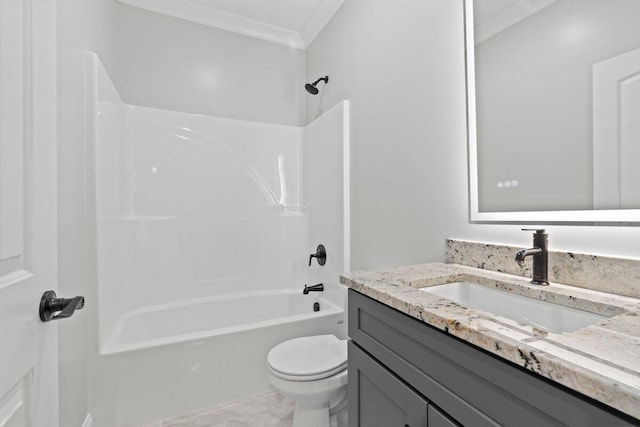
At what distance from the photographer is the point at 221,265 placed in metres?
2.47

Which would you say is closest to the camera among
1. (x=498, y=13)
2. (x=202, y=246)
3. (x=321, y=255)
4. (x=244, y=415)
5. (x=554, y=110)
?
(x=554, y=110)

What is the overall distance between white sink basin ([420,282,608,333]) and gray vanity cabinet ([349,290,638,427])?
0.27m

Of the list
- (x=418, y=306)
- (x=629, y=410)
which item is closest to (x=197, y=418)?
(x=418, y=306)

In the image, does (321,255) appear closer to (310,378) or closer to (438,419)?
(310,378)

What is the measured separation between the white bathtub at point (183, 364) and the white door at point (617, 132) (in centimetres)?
146

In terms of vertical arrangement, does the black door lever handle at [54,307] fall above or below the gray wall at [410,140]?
below

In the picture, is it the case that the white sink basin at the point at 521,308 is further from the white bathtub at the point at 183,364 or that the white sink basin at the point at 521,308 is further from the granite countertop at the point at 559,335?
the white bathtub at the point at 183,364

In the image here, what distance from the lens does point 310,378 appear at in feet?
4.41

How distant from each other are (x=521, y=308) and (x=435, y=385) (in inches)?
15.7

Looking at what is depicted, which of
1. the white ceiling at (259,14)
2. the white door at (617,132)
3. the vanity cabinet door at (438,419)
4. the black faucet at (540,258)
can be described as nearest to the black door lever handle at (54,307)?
the vanity cabinet door at (438,419)

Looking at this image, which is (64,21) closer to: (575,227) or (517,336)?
(517,336)

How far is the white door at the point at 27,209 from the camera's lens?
Result: 1.85ft

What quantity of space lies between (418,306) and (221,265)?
204 cm

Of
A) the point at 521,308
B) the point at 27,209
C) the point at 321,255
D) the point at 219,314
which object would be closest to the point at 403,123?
the point at 521,308
